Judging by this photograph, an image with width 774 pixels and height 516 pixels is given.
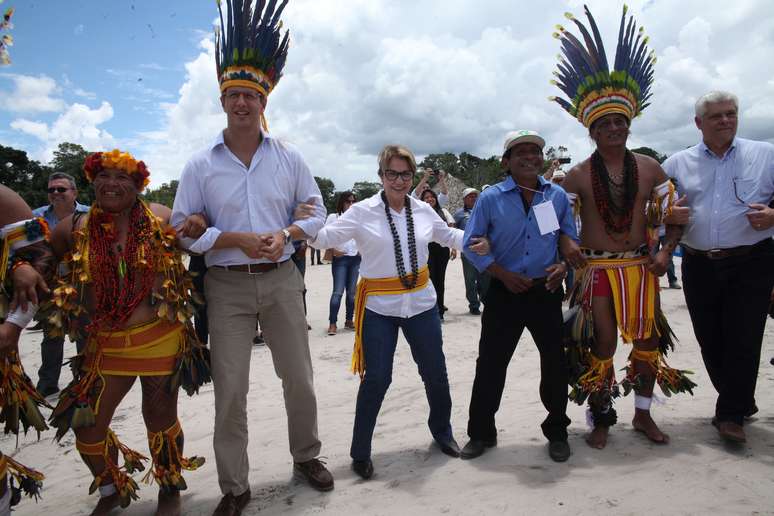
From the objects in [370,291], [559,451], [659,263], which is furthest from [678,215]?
[370,291]

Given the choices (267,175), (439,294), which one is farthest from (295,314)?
(439,294)

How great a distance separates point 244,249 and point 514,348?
6.07ft

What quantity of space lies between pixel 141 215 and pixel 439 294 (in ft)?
20.0

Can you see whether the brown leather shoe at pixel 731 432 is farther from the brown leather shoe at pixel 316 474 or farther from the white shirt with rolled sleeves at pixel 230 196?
the white shirt with rolled sleeves at pixel 230 196

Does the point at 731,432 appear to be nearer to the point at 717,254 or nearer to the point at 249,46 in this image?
the point at 717,254

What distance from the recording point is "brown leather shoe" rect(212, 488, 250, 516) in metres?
2.90

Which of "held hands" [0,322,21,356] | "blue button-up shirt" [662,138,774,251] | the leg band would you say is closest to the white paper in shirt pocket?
"blue button-up shirt" [662,138,774,251]

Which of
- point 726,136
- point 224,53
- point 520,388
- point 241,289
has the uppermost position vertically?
point 224,53

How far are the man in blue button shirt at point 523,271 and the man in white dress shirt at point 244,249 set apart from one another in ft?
3.82

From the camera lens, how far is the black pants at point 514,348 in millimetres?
3389

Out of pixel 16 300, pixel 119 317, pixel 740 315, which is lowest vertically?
pixel 740 315

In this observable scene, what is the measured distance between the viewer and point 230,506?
115 inches

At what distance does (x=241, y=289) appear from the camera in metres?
3.03

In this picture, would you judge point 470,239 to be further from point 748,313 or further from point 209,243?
point 748,313
